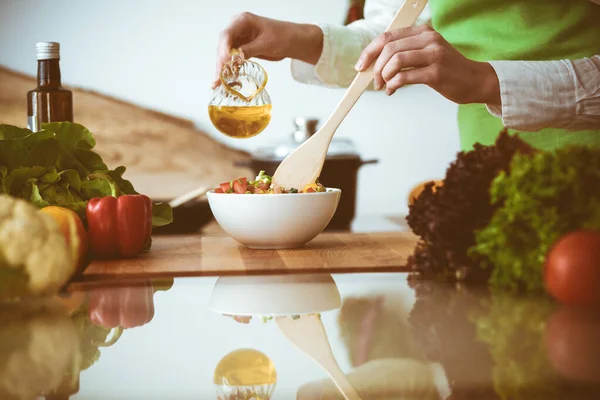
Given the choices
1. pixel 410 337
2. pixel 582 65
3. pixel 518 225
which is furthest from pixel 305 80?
pixel 410 337

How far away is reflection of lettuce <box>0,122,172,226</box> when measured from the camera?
110 centimetres

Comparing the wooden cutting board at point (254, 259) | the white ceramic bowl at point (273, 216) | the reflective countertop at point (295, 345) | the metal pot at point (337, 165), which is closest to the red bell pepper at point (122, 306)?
the reflective countertop at point (295, 345)

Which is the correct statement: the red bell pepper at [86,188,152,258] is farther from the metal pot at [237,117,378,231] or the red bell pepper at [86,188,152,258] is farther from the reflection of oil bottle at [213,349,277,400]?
the metal pot at [237,117,378,231]

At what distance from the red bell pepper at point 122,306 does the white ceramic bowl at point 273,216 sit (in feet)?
0.84

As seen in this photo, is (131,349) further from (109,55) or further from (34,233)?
(109,55)

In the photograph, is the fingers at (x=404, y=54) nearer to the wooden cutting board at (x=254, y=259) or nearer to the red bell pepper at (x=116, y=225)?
the wooden cutting board at (x=254, y=259)

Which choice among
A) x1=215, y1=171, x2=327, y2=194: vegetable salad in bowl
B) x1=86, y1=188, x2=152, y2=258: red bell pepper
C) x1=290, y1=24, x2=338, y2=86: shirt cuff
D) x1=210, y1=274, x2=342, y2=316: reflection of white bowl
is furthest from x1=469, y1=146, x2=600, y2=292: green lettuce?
x1=290, y1=24, x2=338, y2=86: shirt cuff

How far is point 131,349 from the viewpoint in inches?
23.3

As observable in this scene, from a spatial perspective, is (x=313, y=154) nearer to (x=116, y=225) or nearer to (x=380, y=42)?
(x=380, y=42)

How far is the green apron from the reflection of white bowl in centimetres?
67

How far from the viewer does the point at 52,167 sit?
3.74 ft

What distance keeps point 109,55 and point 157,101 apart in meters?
0.27

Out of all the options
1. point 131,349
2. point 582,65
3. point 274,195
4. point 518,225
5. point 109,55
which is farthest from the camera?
point 109,55

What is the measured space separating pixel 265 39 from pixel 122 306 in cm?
87
